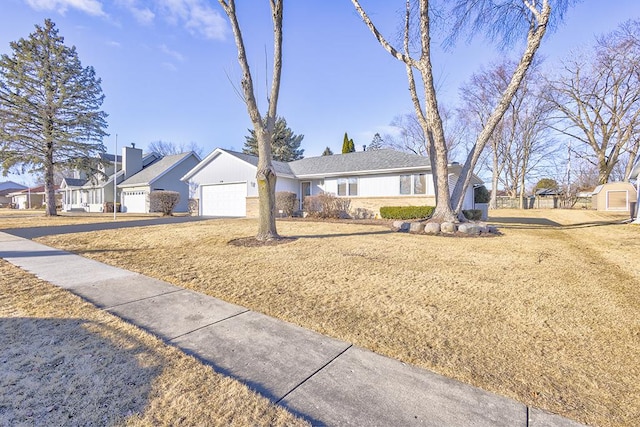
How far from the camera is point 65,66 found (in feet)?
62.7

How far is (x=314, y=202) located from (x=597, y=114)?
2584 centimetres

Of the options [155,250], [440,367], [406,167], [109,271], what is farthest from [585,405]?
[406,167]

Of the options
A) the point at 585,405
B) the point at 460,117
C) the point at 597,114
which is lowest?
the point at 585,405

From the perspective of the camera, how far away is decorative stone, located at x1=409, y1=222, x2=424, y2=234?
9.89 metres

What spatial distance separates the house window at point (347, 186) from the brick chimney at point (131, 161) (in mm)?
24092

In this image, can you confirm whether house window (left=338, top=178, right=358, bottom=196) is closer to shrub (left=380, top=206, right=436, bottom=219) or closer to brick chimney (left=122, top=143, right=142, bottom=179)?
shrub (left=380, top=206, right=436, bottom=219)

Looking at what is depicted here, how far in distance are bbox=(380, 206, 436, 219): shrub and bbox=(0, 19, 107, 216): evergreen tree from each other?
22002 millimetres

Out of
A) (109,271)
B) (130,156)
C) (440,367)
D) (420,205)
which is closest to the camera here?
(440,367)

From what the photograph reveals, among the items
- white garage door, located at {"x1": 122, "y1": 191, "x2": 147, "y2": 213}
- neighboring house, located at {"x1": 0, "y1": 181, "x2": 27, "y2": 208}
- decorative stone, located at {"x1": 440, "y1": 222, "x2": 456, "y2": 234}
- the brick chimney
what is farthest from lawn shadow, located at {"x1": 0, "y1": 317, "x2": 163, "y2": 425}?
neighboring house, located at {"x1": 0, "y1": 181, "x2": 27, "y2": 208}

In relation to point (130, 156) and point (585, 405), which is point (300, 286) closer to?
point (585, 405)

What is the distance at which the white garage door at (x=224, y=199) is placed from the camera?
1861cm

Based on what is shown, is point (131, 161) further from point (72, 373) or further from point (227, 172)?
point (72, 373)

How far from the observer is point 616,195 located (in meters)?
25.7

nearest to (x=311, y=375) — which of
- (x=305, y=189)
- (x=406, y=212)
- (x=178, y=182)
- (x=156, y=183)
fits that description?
(x=406, y=212)
